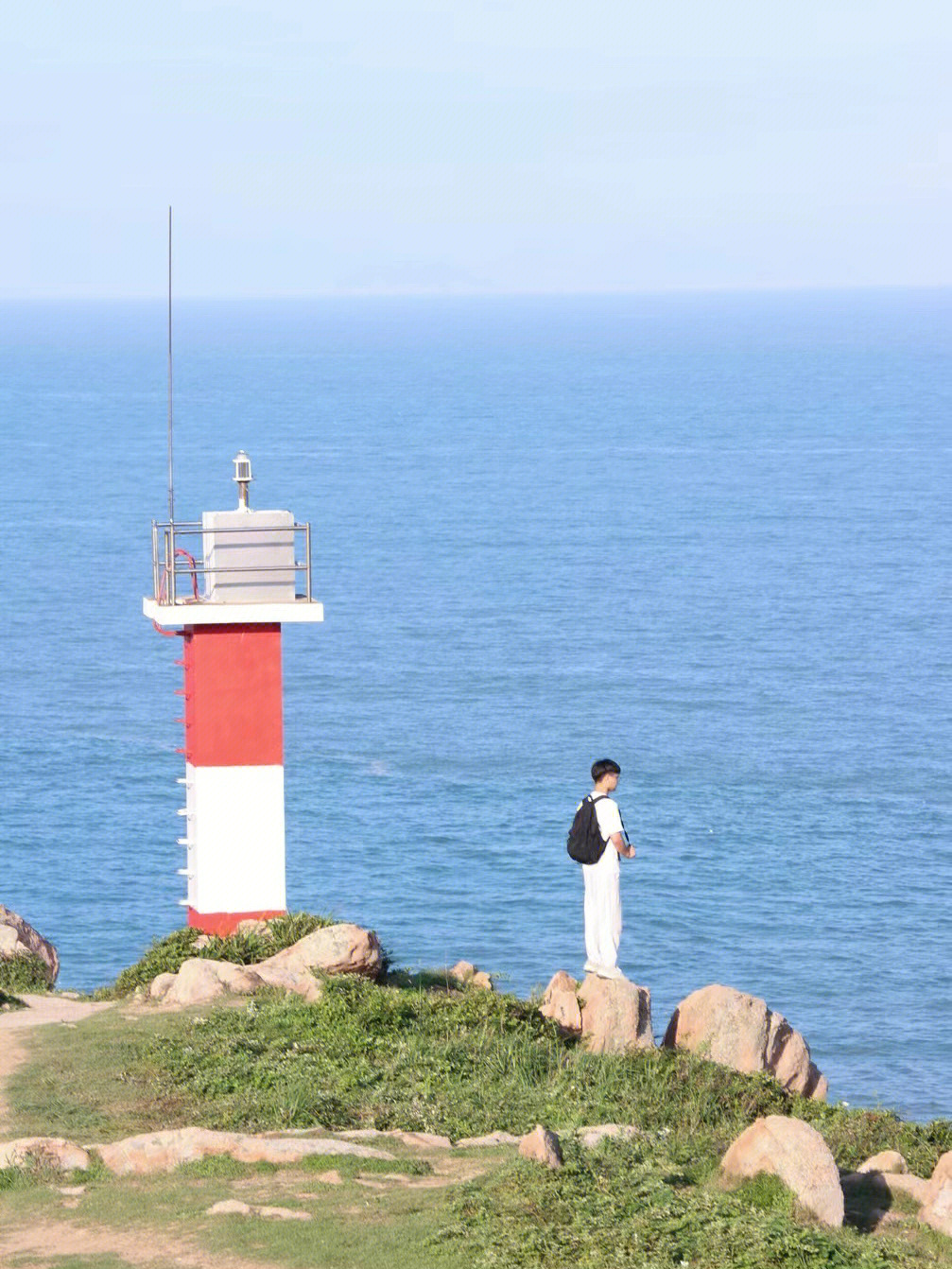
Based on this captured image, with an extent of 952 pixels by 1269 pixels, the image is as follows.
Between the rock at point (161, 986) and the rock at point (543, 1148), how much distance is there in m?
5.92

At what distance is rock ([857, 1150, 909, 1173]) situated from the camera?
14352 mm

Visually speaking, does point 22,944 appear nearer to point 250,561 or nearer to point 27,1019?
point 27,1019

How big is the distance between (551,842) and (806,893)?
22.2 ft

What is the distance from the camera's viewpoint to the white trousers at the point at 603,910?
16.7 metres

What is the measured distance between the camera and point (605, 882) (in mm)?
16703

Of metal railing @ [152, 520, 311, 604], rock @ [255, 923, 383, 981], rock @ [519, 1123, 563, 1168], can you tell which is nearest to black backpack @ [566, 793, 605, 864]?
rock @ [255, 923, 383, 981]


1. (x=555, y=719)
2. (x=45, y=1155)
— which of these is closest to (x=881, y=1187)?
(x=45, y=1155)

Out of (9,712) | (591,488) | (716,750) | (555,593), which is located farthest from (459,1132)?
(591,488)

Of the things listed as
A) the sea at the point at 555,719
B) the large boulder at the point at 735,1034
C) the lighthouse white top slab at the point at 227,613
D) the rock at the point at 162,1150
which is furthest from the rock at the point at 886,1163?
the lighthouse white top slab at the point at 227,613

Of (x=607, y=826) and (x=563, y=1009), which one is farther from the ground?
(x=607, y=826)

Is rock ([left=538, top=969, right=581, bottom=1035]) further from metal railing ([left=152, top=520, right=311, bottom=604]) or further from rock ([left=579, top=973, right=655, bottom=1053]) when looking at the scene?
metal railing ([left=152, top=520, right=311, bottom=604])

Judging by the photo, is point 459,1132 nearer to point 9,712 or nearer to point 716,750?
point 716,750

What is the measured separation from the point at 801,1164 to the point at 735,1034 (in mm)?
4782

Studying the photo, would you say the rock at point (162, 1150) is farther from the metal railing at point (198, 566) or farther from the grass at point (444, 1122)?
the metal railing at point (198, 566)
